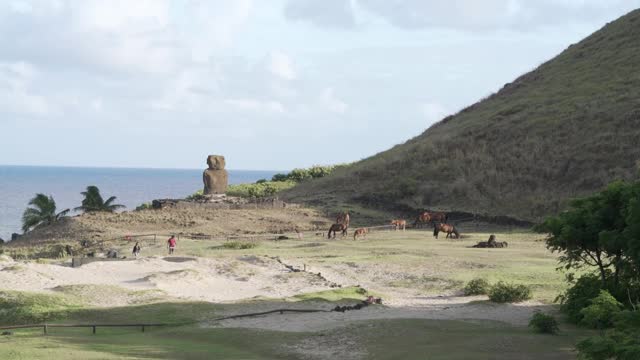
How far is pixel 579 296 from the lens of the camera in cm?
2933

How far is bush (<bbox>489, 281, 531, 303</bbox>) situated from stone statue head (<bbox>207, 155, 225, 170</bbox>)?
145 ft

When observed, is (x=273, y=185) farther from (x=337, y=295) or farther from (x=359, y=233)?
(x=337, y=295)

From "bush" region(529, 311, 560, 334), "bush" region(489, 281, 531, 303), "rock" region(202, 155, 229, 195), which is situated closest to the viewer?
"bush" region(529, 311, 560, 334)

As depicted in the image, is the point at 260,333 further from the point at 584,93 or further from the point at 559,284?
the point at 584,93

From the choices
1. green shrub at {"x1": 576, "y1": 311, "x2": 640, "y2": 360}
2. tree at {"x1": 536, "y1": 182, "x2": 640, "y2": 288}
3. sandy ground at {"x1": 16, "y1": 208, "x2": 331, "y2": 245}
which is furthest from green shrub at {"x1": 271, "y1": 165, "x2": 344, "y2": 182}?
green shrub at {"x1": 576, "y1": 311, "x2": 640, "y2": 360}

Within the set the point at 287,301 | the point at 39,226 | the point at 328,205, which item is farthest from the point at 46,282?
the point at 328,205

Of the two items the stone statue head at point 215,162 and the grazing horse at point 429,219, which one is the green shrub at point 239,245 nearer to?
the grazing horse at point 429,219

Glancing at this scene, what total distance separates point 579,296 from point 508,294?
4210mm

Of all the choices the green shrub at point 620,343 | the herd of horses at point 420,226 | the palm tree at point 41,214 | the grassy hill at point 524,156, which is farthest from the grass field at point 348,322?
the grassy hill at point 524,156

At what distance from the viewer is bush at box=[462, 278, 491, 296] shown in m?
35.8

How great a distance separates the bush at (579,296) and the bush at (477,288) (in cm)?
540

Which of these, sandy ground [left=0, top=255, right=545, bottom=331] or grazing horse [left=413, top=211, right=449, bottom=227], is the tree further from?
grazing horse [left=413, top=211, right=449, bottom=227]

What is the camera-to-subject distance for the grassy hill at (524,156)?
73312 millimetres

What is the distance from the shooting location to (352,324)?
27828mm
